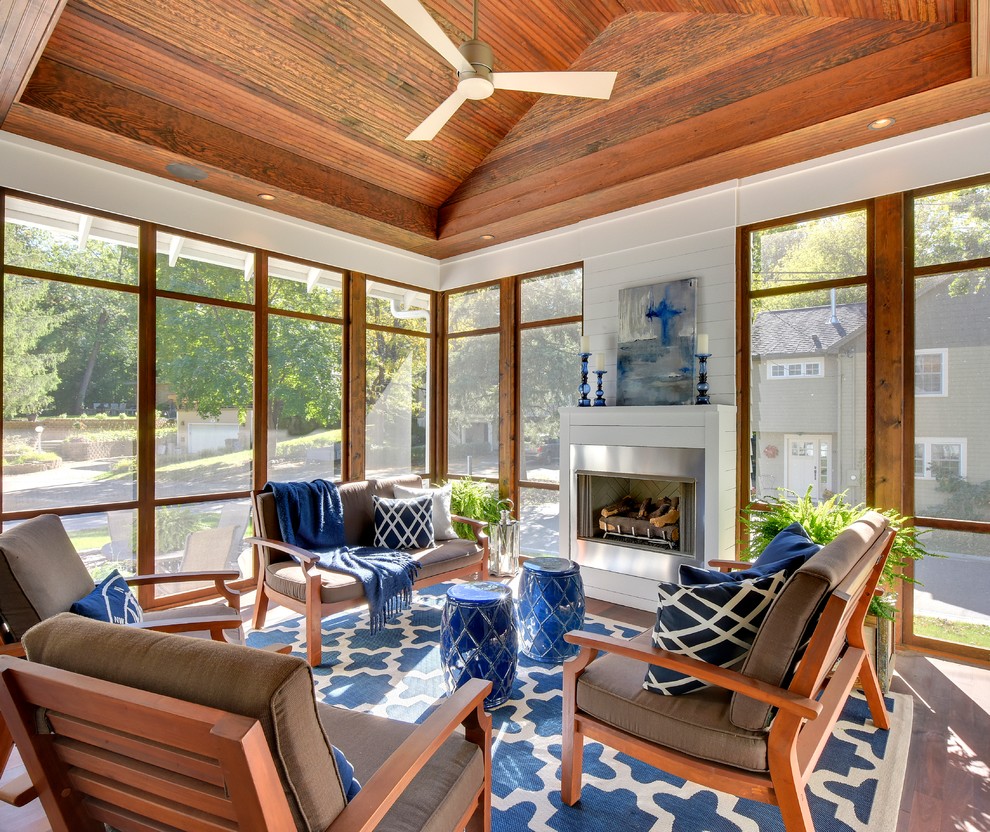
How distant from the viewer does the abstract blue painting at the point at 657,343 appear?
13.6 feet

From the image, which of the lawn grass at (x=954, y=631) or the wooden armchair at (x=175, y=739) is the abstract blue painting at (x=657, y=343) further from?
the wooden armchair at (x=175, y=739)

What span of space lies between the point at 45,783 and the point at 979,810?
2.87m

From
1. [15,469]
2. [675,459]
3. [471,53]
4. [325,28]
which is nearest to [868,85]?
[471,53]

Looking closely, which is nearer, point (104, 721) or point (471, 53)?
point (104, 721)

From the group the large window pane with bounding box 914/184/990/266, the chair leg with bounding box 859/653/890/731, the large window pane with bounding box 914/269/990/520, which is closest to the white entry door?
the large window pane with bounding box 914/269/990/520

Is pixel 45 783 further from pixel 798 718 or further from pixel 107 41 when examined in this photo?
pixel 107 41

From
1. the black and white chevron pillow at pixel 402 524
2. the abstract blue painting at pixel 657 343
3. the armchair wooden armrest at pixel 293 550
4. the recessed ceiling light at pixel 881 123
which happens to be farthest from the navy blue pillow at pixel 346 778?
the recessed ceiling light at pixel 881 123

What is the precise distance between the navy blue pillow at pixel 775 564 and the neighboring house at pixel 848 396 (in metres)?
1.77

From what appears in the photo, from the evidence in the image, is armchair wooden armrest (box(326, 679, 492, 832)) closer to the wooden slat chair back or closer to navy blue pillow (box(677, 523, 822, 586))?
the wooden slat chair back

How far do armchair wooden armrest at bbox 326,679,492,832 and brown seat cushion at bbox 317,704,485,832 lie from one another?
0.06 metres

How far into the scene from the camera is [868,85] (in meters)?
3.03

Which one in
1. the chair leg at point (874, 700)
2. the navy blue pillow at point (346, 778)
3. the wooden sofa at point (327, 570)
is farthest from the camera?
the wooden sofa at point (327, 570)

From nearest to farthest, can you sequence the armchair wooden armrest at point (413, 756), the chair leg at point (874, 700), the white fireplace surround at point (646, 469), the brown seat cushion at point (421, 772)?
the armchair wooden armrest at point (413, 756)
the brown seat cushion at point (421, 772)
the chair leg at point (874, 700)
the white fireplace surround at point (646, 469)

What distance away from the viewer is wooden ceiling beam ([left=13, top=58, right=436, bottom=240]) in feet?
10.2
